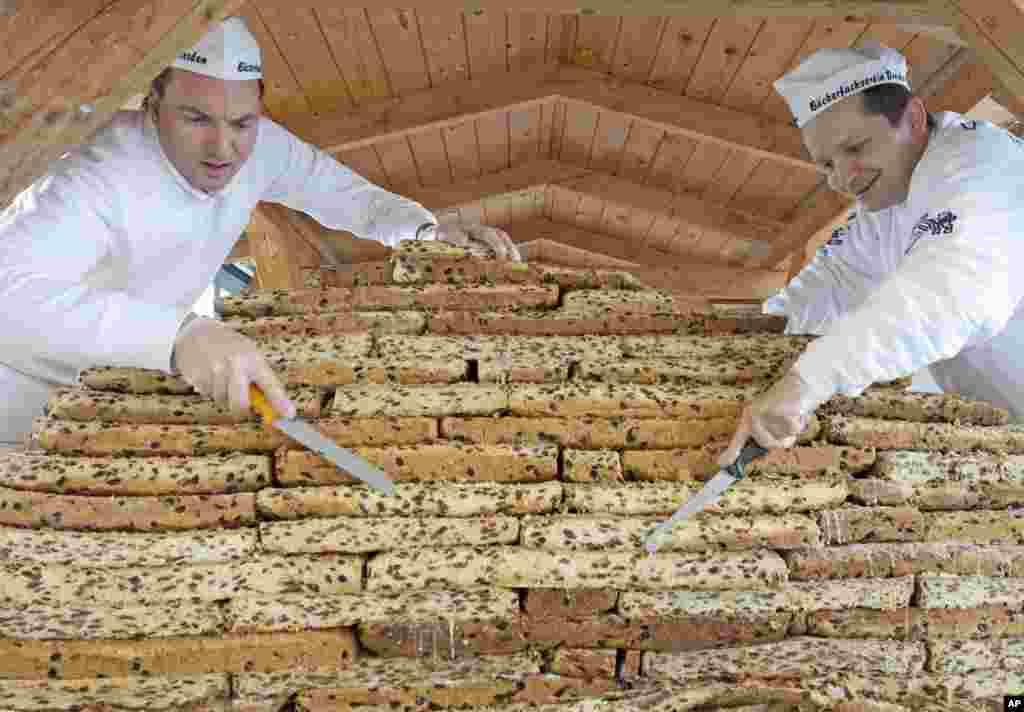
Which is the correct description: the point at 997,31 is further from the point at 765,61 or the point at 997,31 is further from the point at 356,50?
the point at 356,50

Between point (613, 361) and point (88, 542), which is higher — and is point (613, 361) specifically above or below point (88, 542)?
above

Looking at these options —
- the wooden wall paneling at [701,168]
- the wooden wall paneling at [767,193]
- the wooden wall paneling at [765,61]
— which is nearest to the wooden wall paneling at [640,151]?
the wooden wall paneling at [701,168]

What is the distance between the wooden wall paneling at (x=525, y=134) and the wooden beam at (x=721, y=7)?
213cm

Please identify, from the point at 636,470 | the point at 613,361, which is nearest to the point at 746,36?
the point at 613,361

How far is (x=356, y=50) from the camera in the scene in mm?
4023

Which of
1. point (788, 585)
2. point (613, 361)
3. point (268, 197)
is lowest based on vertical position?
point (788, 585)

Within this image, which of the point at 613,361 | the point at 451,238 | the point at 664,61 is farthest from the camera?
the point at 664,61

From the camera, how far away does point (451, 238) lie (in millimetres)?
2469

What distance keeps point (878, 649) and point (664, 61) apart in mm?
3467

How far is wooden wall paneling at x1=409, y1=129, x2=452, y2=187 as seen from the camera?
16.7 feet

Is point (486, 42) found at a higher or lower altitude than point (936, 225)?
higher

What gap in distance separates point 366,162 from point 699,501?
13.2 feet

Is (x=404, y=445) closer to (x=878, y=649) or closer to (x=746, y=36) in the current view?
(x=878, y=649)

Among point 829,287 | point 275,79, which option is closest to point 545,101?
point 275,79
